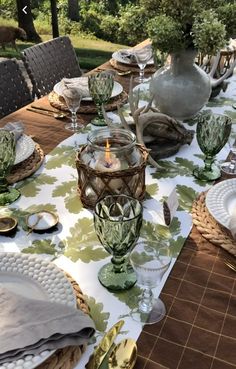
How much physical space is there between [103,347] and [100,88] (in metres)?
1.03

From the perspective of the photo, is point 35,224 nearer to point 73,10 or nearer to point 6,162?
point 6,162

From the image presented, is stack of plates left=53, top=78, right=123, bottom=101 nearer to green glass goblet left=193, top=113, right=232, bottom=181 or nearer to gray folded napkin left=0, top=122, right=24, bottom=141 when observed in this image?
gray folded napkin left=0, top=122, right=24, bottom=141

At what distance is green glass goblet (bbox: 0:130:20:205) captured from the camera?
1092 millimetres

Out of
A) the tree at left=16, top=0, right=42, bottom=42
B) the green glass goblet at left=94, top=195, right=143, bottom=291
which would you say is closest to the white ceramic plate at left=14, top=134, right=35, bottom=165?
the green glass goblet at left=94, top=195, right=143, bottom=291

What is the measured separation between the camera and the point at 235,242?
3.14 feet

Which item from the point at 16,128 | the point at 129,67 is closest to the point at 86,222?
the point at 16,128

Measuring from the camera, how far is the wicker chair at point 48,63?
2.08m

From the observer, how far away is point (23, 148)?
4.27ft

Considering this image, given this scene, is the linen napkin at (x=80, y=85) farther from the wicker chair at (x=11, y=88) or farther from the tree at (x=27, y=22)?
the tree at (x=27, y=22)

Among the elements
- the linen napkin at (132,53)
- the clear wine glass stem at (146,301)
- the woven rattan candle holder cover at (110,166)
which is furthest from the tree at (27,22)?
the clear wine glass stem at (146,301)

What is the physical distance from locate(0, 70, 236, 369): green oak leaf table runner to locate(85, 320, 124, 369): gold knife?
2 cm

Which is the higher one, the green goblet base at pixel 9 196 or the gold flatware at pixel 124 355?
the gold flatware at pixel 124 355

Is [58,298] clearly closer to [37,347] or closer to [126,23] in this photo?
[37,347]

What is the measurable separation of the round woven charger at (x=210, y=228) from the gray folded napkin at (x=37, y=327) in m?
0.38
